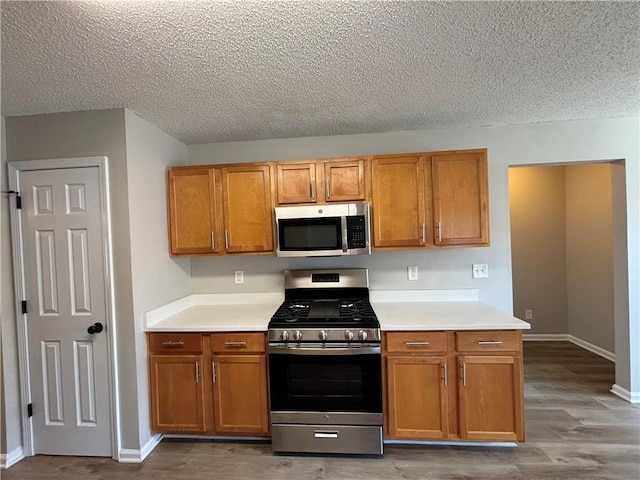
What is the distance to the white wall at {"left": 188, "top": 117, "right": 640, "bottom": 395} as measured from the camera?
9.08ft

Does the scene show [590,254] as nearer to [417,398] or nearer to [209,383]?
[417,398]

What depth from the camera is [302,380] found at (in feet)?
7.39

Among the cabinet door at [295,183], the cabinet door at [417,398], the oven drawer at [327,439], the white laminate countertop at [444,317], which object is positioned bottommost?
the oven drawer at [327,439]

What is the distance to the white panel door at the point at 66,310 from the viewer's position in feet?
7.37

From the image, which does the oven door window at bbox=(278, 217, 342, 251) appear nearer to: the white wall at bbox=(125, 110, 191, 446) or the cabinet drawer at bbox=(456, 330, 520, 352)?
the white wall at bbox=(125, 110, 191, 446)

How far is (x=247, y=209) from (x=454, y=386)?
2063 millimetres

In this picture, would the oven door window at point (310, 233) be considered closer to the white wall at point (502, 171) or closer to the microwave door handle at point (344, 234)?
the microwave door handle at point (344, 234)

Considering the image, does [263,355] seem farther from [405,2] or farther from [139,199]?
[405,2]

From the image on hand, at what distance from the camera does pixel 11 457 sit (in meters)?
2.21

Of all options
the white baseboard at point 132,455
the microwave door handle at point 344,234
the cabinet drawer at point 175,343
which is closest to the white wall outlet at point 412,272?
the microwave door handle at point 344,234

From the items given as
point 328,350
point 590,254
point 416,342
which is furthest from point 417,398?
point 590,254

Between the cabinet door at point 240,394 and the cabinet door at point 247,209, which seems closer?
the cabinet door at point 240,394

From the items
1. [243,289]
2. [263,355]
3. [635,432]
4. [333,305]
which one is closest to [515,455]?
[635,432]

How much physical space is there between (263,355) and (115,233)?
4.46ft
